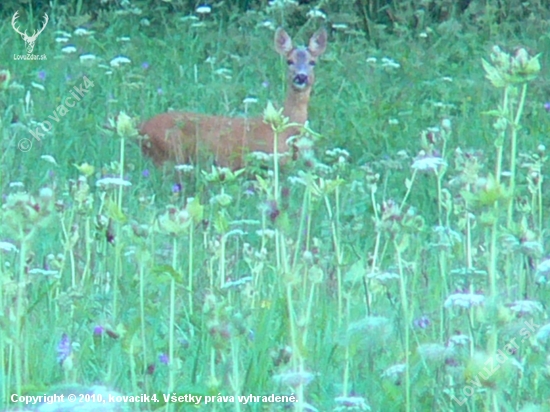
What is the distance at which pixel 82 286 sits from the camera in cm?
334

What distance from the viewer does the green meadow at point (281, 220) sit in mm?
2521

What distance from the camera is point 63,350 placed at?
2768mm

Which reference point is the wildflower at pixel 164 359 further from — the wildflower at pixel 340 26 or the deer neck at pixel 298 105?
the wildflower at pixel 340 26

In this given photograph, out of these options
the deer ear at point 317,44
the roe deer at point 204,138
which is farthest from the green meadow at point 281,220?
the deer ear at point 317,44

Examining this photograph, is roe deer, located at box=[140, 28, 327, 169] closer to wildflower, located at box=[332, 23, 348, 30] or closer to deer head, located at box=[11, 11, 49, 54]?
deer head, located at box=[11, 11, 49, 54]

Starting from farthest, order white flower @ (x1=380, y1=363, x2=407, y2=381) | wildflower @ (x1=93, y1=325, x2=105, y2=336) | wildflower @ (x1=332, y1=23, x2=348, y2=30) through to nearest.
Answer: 1. wildflower @ (x1=332, y1=23, x2=348, y2=30)
2. wildflower @ (x1=93, y1=325, x2=105, y2=336)
3. white flower @ (x1=380, y1=363, x2=407, y2=381)

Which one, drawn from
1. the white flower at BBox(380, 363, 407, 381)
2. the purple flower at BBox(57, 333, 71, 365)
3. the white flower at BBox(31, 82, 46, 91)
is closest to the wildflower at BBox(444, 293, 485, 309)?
the white flower at BBox(380, 363, 407, 381)

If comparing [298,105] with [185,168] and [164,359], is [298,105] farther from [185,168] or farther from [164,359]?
[164,359]

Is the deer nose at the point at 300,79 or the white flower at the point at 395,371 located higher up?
the deer nose at the point at 300,79

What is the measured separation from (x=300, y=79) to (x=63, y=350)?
176 inches

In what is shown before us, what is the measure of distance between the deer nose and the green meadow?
214 mm

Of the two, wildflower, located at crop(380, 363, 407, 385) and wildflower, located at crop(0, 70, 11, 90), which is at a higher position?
wildflower, located at crop(0, 70, 11, 90)

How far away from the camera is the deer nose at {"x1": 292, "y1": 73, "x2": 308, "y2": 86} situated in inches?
279
